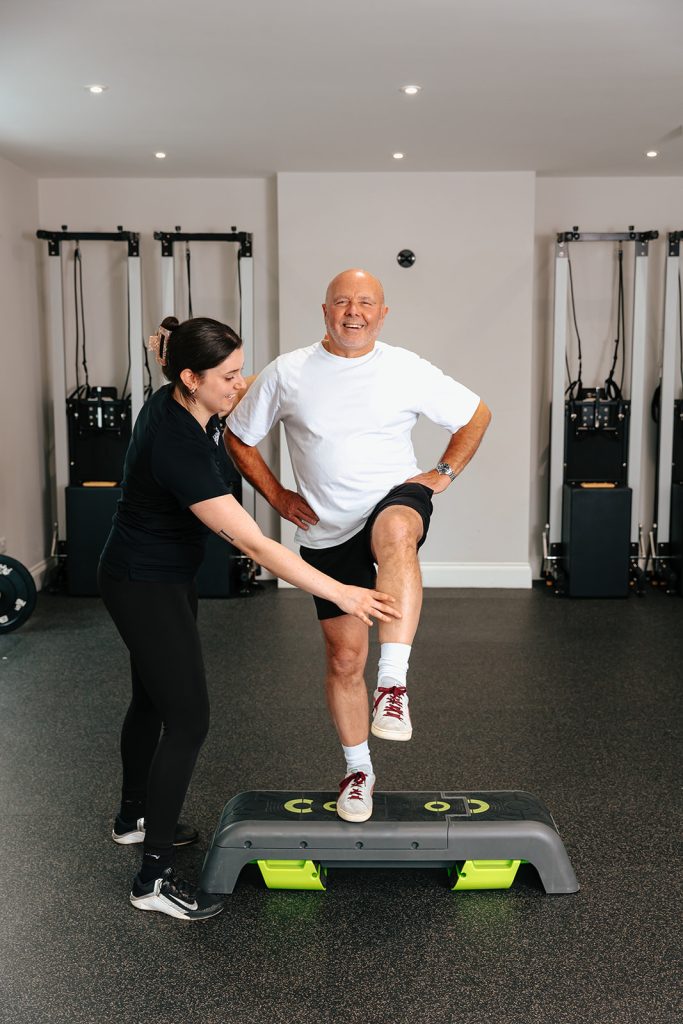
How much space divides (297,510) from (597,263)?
14.9 ft

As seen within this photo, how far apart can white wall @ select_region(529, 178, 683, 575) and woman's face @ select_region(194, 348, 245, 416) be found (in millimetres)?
4623

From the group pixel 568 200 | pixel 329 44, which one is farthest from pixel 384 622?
pixel 568 200

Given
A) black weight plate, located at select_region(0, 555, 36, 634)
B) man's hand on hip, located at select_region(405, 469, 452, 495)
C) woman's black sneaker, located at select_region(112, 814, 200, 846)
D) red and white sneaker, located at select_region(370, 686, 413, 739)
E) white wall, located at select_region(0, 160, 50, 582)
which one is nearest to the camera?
red and white sneaker, located at select_region(370, 686, 413, 739)

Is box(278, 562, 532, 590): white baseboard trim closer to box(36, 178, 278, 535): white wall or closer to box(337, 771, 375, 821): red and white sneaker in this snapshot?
box(36, 178, 278, 535): white wall

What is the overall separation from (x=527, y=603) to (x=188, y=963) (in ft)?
13.5

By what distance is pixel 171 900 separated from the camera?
261cm

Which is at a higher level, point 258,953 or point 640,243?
point 640,243

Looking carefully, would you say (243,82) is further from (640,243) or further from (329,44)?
(640,243)

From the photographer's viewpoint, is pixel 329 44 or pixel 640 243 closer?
pixel 329 44

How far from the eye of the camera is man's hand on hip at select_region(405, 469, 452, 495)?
2.77 metres

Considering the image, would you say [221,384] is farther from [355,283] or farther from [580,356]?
[580,356]

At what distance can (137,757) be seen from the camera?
2871 mm

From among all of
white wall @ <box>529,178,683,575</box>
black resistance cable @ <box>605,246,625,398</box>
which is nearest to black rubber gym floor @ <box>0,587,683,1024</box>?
black resistance cable @ <box>605,246,625,398</box>

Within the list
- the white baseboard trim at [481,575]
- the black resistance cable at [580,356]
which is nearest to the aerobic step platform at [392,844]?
the white baseboard trim at [481,575]
